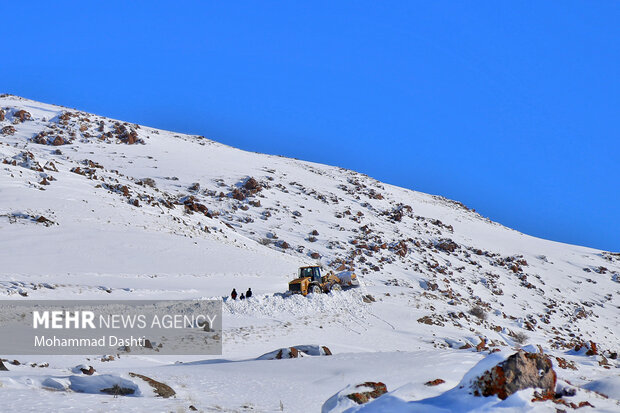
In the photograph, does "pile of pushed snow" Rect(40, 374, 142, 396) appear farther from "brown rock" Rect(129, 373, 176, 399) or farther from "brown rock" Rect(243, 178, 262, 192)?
"brown rock" Rect(243, 178, 262, 192)

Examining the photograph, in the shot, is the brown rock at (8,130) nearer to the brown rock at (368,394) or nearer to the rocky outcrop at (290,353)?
the rocky outcrop at (290,353)

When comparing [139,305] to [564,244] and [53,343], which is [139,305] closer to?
[53,343]

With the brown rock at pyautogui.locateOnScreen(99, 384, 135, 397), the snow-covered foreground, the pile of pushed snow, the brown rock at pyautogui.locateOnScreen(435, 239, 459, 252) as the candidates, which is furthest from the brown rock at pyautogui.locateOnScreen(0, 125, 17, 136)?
the brown rock at pyautogui.locateOnScreen(99, 384, 135, 397)

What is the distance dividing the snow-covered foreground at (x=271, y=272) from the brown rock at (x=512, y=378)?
0.80 ft

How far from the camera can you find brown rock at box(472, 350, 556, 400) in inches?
388

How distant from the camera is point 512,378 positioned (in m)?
9.98

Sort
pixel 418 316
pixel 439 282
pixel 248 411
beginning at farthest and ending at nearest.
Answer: pixel 439 282, pixel 418 316, pixel 248 411

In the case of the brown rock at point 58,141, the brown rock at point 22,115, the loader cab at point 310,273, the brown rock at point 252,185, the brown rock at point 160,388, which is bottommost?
the brown rock at point 160,388

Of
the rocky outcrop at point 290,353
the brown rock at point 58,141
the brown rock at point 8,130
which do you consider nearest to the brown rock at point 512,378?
the rocky outcrop at point 290,353

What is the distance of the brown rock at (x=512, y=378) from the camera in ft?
32.3

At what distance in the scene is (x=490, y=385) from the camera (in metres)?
9.88

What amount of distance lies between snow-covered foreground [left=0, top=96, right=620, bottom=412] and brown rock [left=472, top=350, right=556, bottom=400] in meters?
0.24

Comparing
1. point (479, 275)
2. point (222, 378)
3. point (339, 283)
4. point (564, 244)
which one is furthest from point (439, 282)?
point (564, 244)

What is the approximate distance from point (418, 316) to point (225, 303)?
12.8m
